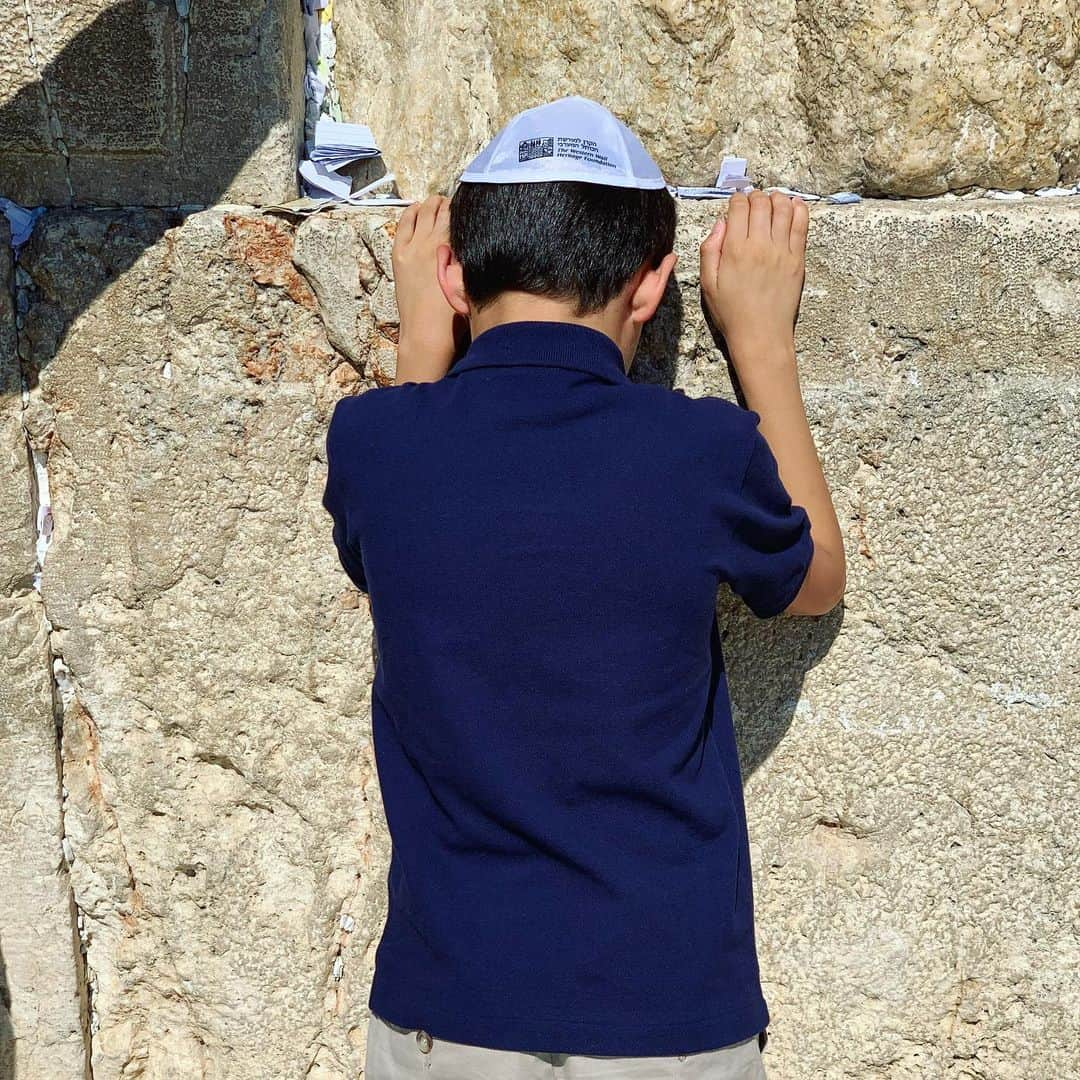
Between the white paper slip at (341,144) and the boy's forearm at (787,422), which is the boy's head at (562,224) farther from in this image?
the white paper slip at (341,144)

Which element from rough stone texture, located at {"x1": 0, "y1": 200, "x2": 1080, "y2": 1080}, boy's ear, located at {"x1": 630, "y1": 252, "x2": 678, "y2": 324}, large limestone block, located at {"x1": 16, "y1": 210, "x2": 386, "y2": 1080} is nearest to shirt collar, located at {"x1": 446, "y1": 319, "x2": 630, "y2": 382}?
boy's ear, located at {"x1": 630, "y1": 252, "x2": 678, "y2": 324}

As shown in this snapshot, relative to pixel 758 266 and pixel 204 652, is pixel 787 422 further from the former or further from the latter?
pixel 204 652

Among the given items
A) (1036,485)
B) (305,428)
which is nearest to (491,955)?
(305,428)

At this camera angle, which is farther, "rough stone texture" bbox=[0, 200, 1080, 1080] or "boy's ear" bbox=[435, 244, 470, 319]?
"rough stone texture" bbox=[0, 200, 1080, 1080]

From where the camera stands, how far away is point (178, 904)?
2.05m

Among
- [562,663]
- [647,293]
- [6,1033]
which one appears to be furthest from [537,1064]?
[6,1033]

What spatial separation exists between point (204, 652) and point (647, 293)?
0.90m

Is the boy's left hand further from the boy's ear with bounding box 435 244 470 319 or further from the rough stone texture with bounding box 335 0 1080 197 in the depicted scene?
the rough stone texture with bounding box 335 0 1080 197

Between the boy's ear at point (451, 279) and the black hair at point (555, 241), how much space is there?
0.07 m

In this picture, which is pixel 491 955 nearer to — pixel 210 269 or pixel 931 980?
pixel 931 980

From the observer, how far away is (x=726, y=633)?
6.10 ft

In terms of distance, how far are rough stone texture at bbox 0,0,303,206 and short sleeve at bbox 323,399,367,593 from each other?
0.52 metres

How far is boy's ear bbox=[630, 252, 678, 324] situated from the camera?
60.4 inches

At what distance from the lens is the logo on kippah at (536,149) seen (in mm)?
1473
